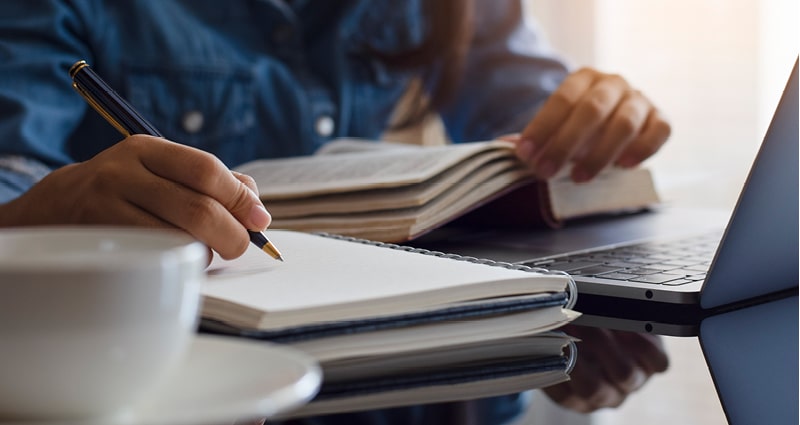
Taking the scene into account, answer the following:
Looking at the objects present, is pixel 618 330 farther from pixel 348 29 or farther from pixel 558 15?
pixel 558 15

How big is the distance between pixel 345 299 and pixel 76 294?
15 centimetres

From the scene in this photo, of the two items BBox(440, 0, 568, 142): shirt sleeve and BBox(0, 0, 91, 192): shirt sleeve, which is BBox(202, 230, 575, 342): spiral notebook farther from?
BBox(440, 0, 568, 142): shirt sleeve

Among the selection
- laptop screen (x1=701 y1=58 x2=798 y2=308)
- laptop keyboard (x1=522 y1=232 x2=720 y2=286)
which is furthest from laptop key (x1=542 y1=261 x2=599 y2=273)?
laptop screen (x1=701 y1=58 x2=798 y2=308)

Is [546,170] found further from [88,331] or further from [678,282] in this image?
[88,331]

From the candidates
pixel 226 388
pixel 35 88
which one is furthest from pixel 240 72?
pixel 226 388

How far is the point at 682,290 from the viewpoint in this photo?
473mm

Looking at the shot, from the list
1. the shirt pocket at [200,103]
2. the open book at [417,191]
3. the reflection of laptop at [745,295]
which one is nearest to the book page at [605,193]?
the open book at [417,191]

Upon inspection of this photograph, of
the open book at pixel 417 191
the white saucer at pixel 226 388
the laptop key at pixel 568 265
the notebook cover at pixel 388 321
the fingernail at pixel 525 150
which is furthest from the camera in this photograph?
the fingernail at pixel 525 150

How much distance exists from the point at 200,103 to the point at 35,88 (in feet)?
0.78

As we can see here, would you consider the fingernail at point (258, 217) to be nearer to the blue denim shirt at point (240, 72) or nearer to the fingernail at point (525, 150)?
the fingernail at point (525, 150)

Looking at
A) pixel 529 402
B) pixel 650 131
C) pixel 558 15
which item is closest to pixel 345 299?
pixel 529 402

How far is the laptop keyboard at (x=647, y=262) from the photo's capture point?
52 cm

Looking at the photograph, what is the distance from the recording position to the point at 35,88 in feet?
3.01

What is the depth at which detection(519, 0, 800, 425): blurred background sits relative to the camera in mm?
1585
